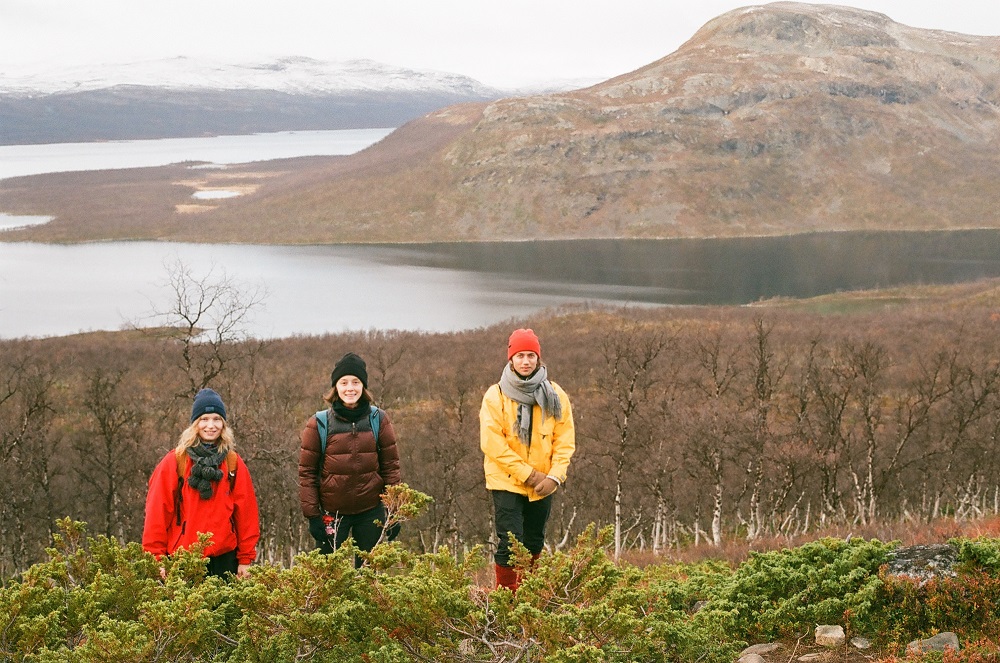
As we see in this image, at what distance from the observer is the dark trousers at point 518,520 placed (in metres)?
7.54

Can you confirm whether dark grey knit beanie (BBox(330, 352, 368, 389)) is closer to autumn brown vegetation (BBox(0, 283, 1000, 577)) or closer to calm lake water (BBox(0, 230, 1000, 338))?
autumn brown vegetation (BBox(0, 283, 1000, 577))

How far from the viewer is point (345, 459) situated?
25.6 feet

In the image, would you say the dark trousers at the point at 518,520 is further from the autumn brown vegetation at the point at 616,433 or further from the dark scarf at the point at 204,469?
the autumn brown vegetation at the point at 616,433

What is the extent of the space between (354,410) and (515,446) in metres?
1.50

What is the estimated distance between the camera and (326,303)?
100812mm

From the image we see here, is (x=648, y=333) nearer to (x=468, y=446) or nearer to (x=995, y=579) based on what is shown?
(x=468, y=446)

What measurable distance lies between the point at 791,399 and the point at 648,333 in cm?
1822

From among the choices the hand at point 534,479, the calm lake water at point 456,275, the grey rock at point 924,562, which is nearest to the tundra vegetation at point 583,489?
the grey rock at point 924,562

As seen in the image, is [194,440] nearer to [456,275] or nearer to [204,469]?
[204,469]

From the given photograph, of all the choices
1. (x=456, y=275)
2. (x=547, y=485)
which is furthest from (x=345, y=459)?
(x=456, y=275)

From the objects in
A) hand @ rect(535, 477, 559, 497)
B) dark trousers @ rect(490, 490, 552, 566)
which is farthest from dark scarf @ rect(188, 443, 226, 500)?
hand @ rect(535, 477, 559, 497)

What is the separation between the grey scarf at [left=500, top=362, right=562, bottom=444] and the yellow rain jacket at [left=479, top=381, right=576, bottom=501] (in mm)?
46

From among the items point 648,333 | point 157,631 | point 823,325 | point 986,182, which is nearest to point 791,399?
point 648,333

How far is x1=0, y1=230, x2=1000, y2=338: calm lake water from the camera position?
9294cm
